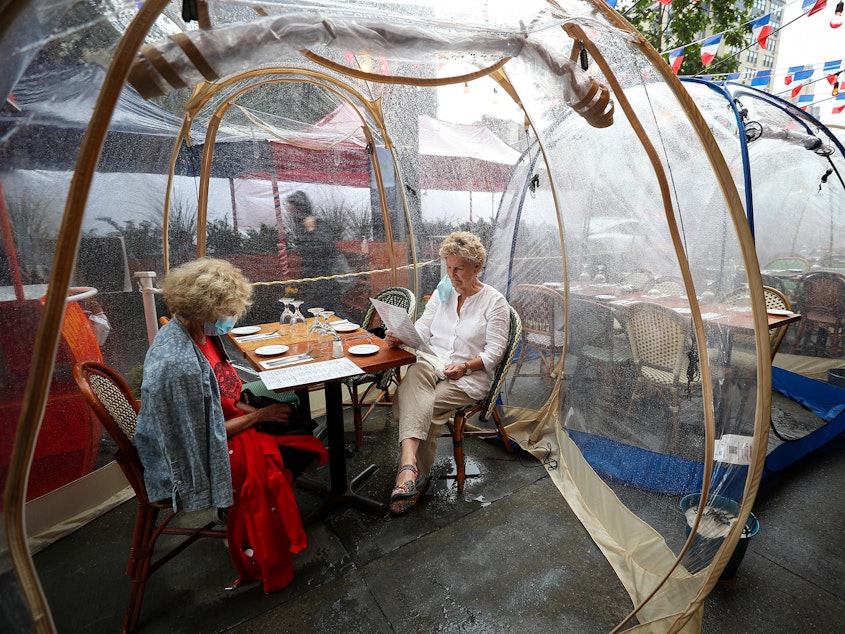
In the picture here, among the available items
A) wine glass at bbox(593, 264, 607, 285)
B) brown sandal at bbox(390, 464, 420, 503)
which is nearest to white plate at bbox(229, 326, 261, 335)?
brown sandal at bbox(390, 464, 420, 503)

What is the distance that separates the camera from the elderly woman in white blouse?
8.06ft

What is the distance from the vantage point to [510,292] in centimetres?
369

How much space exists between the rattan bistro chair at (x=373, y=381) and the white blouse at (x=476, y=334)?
489 millimetres

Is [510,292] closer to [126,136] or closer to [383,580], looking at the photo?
[383,580]

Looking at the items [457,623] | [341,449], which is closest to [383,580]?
[457,623]

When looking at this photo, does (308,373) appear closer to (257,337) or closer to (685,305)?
(257,337)

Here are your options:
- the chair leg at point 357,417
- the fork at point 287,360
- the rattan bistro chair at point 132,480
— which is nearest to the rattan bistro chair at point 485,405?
the chair leg at point 357,417

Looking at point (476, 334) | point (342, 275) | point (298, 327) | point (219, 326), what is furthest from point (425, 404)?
point (342, 275)

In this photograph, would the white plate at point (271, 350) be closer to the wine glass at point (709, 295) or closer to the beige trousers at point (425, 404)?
the beige trousers at point (425, 404)

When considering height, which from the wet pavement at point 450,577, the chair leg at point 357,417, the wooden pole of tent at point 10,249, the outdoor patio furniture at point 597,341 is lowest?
the wet pavement at point 450,577

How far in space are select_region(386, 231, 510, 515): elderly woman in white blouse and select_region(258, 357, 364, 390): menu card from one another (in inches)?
17.9

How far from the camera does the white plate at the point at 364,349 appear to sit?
8.18 feet

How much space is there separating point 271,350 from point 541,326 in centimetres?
218

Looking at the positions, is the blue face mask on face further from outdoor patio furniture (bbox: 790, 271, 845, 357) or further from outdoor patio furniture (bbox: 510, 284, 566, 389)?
outdoor patio furniture (bbox: 790, 271, 845, 357)
